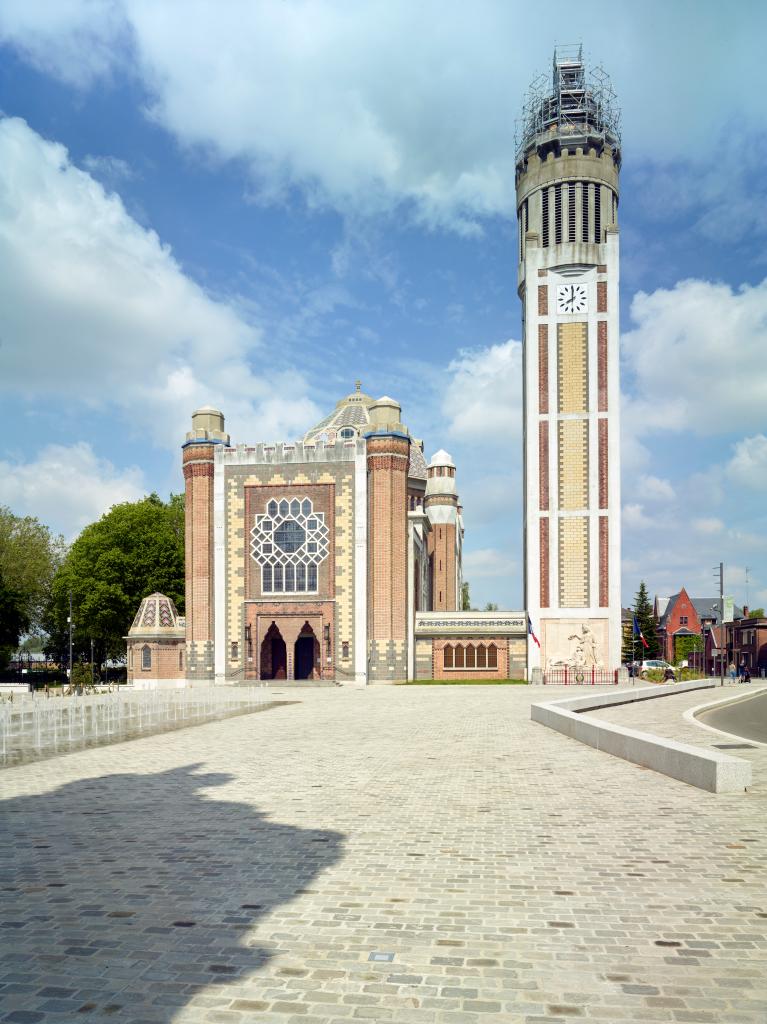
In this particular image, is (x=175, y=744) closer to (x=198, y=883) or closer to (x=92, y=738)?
(x=92, y=738)

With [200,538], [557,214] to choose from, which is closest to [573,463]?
[557,214]

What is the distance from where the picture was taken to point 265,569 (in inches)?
2128

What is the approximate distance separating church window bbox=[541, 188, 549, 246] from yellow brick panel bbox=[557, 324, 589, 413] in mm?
7343

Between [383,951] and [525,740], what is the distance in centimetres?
1406

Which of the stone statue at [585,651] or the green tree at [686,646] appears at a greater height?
the stone statue at [585,651]

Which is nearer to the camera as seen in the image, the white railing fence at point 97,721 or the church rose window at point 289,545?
the white railing fence at point 97,721

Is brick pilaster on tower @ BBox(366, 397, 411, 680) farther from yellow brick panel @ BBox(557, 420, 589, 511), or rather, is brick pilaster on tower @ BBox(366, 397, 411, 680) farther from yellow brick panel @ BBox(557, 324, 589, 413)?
yellow brick panel @ BBox(557, 324, 589, 413)

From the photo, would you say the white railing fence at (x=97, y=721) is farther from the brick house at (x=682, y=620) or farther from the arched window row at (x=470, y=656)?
the brick house at (x=682, y=620)

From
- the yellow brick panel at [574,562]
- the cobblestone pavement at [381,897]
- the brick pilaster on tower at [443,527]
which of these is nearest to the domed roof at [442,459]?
the brick pilaster on tower at [443,527]

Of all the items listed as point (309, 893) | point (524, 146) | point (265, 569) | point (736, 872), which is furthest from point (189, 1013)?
point (524, 146)

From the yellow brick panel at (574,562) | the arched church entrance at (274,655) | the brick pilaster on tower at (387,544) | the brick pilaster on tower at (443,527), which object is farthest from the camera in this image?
the brick pilaster on tower at (443,527)

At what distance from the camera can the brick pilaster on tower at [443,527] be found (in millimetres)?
76188

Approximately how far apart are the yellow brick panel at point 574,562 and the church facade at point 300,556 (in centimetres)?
1024

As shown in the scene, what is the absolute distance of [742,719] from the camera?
88.3ft
